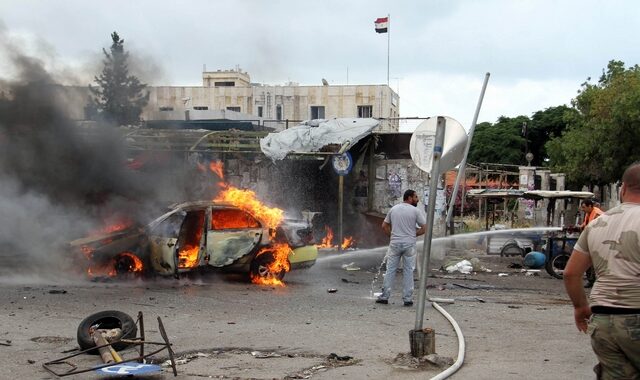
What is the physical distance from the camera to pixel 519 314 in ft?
32.1

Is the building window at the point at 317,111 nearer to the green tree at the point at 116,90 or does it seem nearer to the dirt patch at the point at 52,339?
the green tree at the point at 116,90

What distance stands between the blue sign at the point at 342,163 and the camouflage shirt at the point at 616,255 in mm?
16608

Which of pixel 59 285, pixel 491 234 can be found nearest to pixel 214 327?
pixel 59 285

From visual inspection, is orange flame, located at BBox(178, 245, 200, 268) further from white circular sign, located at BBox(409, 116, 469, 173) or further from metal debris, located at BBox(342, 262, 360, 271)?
white circular sign, located at BBox(409, 116, 469, 173)

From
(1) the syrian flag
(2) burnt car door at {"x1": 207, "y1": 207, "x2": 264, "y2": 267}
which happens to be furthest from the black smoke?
(1) the syrian flag

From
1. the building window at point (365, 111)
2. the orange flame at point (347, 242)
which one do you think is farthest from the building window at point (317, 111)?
the orange flame at point (347, 242)

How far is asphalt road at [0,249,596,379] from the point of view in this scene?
253 inches

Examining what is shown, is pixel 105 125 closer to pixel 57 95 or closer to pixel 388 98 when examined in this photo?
pixel 57 95

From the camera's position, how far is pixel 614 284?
3.80m

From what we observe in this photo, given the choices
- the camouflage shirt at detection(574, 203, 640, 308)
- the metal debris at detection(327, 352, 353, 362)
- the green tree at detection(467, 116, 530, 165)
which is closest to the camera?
the camouflage shirt at detection(574, 203, 640, 308)

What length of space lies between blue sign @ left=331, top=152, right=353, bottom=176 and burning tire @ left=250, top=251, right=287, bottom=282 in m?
7.68

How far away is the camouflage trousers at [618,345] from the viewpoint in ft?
12.0

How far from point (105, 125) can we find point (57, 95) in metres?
1.28

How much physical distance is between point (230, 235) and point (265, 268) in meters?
0.94
